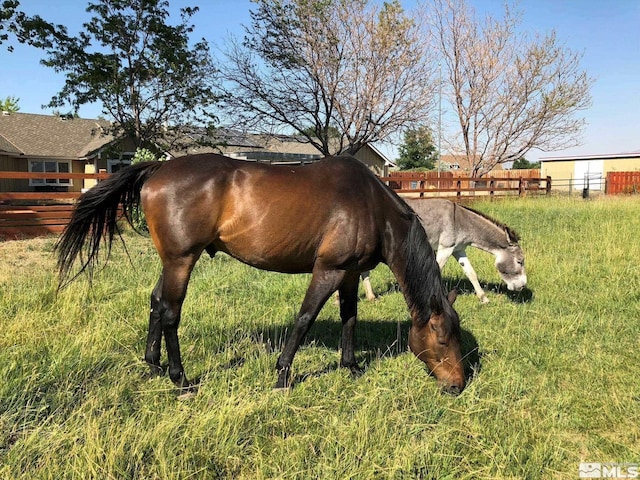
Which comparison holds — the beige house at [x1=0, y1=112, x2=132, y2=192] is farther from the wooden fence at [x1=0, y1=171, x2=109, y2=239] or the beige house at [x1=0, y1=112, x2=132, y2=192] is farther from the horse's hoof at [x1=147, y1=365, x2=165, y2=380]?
the horse's hoof at [x1=147, y1=365, x2=165, y2=380]

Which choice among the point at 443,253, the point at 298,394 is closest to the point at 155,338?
the point at 298,394

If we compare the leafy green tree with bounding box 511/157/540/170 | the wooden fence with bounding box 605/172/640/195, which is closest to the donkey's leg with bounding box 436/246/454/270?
the wooden fence with bounding box 605/172/640/195

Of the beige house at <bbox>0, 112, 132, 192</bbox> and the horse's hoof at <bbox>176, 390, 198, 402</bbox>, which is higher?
the beige house at <bbox>0, 112, 132, 192</bbox>

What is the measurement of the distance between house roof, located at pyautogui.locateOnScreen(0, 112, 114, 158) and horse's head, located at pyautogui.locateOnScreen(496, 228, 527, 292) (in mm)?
24565

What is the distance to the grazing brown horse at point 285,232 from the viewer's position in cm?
342

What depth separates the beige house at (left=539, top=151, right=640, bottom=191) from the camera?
1496 inches

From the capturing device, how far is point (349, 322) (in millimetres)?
4047

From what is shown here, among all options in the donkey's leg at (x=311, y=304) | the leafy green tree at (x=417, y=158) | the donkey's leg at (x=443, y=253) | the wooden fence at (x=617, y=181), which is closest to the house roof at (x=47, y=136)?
the donkey's leg at (x=443, y=253)

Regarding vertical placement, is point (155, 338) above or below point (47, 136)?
below

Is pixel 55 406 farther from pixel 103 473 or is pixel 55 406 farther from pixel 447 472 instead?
pixel 447 472

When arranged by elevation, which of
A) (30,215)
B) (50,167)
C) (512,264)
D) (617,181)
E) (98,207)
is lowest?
(512,264)

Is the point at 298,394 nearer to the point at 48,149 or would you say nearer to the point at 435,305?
the point at 435,305

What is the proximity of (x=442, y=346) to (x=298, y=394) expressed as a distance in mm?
1187

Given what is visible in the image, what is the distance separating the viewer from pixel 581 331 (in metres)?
4.85
